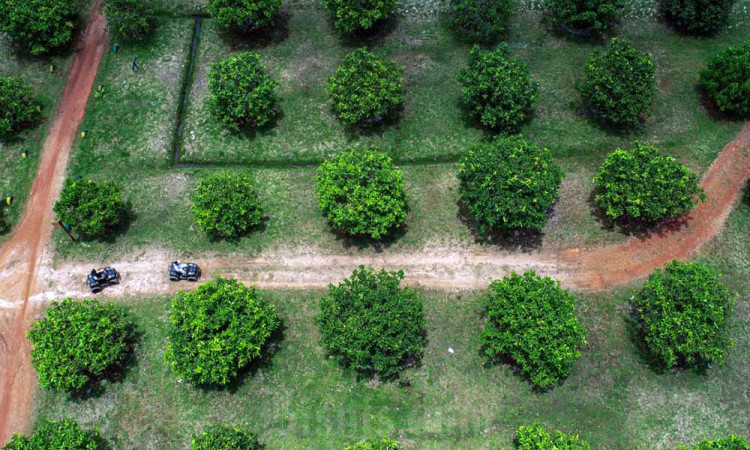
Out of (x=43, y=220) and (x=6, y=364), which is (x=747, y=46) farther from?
(x=6, y=364)

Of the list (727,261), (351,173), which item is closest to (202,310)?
(351,173)

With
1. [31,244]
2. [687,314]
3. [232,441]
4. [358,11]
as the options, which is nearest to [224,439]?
[232,441]

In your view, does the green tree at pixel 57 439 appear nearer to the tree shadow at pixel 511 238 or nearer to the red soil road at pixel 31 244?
the red soil road at pixel 31 244

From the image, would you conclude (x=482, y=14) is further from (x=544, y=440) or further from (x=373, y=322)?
(x=544, y=440)

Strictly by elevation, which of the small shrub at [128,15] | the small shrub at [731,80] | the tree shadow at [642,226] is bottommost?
the tree shadow at [642,226]

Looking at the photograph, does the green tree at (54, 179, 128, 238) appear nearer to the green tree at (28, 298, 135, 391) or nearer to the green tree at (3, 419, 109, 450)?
the green tree at (28, 298, 135, 391)

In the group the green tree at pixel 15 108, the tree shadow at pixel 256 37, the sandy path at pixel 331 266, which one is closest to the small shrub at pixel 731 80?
the sandy path at pixel 331 266
